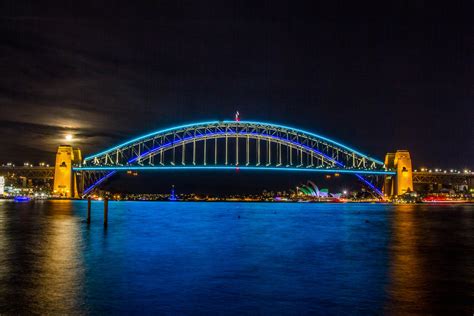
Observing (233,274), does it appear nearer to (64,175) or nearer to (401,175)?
(401,175)

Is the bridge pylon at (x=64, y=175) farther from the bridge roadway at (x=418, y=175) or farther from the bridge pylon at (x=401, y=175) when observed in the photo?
the bridge pylon at (x=401, y=175)

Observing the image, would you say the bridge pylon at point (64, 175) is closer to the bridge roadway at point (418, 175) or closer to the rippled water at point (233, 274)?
the bridge roadway at point (418, 175)

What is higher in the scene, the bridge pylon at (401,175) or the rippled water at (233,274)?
the bridge pylon at (401,175)

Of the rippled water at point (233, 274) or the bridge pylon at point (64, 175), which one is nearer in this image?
the rippled water at point (233, 274)

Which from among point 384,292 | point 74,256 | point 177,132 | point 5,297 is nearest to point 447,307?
point 384,292

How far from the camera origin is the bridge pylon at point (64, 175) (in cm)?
9000

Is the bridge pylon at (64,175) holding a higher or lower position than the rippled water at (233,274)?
higher

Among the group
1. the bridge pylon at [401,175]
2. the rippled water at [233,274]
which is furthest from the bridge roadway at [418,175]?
the rippled water at [233,274]

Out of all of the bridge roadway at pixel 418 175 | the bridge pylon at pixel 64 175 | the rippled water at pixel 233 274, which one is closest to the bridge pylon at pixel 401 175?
the bridge roadway at pixel 418 175

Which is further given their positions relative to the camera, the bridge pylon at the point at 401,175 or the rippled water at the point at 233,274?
the bridge pylon at the point at 401,175

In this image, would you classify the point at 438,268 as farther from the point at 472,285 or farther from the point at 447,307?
the point at 447,307

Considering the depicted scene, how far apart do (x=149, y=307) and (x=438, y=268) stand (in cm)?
1033

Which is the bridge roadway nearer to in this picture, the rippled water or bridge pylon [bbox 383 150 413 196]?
bridge pylon [bbox 383 150 413 196]

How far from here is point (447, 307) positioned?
487 inches
